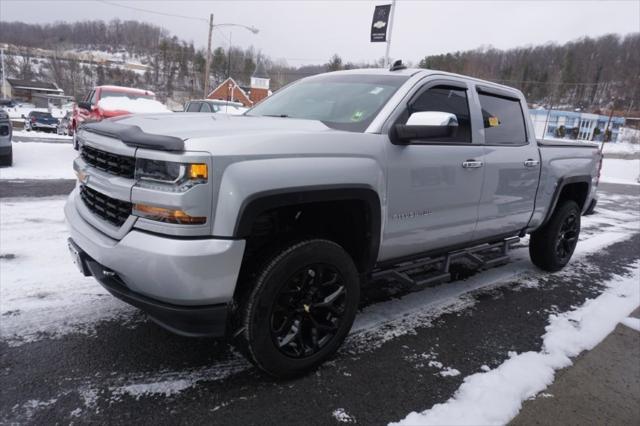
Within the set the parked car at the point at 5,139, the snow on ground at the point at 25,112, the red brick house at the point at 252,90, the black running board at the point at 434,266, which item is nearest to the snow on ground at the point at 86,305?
the black running board at the point at 434,266

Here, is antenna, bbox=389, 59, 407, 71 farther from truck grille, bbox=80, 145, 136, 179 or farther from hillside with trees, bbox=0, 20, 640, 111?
hillside with trees, bbox=0, 20, 640, 111

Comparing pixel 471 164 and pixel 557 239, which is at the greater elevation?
pixel 471 164

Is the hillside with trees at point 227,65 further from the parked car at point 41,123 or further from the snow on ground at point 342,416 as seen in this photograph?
the snow on ground at point 342,416

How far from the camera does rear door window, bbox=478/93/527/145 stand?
3.74 m

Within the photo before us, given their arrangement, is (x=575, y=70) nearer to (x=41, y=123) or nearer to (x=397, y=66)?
(x=41, y=123)

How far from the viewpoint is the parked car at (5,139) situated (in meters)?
8.07

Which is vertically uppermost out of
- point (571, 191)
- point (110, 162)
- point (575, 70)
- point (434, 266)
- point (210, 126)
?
point (575, 70)

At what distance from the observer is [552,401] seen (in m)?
2.56

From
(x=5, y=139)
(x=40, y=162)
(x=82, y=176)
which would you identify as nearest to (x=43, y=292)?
(x=82, y=176)

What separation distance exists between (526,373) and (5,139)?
934cm

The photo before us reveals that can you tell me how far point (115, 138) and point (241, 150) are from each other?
0.73 meters

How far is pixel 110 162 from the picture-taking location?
2344mm

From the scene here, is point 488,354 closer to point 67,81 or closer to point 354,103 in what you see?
point 354,103

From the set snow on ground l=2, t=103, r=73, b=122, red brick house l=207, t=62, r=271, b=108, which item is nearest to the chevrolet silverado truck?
snow on ground l=2, t=103, r=73, b=122
